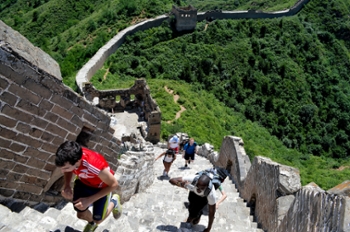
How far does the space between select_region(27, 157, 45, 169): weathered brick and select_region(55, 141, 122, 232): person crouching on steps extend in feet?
2.10

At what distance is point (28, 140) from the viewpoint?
506 centimetres

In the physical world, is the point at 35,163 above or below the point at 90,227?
above

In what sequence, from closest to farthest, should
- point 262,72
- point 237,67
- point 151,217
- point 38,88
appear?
point 38,88, point 151,217, point 237,67, point 262,72

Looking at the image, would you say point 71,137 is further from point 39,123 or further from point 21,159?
point 21,159

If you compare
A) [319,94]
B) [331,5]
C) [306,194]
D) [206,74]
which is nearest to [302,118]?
[319,94]

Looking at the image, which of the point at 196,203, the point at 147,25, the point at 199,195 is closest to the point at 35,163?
the point at 199,195

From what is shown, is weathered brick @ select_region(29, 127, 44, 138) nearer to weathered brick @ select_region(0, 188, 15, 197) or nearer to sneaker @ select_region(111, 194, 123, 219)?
weathered brick @ select_region(0, 188, 15, 197)

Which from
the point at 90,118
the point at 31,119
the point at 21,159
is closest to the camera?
the point at 31,119

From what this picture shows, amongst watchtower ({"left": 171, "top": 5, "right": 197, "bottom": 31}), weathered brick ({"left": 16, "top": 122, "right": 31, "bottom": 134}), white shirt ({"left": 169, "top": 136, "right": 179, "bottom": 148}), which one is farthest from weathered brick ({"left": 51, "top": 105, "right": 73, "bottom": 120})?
watchtower ({"left": 171, "top": 5, "right": 197, "bottom": 31})

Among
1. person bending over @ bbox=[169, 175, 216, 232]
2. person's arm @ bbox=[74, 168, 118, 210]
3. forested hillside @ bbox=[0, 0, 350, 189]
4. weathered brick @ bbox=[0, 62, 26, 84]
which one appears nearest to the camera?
weathered brick @ bbox=[0, 62, 26, 84]

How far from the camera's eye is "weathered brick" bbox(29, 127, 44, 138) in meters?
5.04

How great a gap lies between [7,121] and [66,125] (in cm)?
92

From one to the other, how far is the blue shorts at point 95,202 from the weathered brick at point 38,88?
1.26 m

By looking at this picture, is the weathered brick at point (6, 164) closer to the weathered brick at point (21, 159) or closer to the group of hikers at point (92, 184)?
the weathered brick at point (21, 159)
